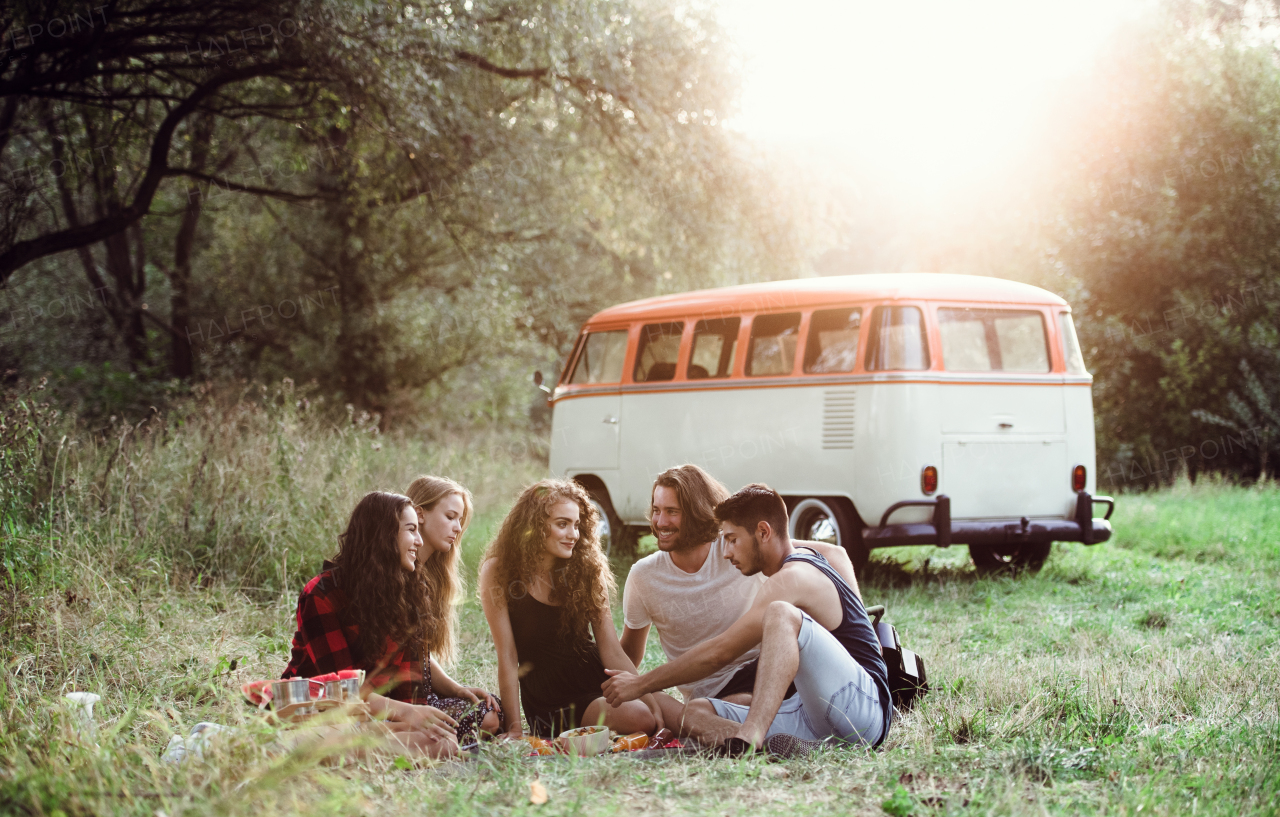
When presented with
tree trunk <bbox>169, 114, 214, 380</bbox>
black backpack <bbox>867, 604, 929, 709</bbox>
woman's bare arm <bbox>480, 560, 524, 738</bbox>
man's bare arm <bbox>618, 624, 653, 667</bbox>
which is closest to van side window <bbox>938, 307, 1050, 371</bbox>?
black backpack <bbox>867, 604, 929, 709</bbox>

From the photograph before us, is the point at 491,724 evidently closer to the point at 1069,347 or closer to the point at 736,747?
the point at 736,747

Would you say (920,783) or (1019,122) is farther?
(1019,122)

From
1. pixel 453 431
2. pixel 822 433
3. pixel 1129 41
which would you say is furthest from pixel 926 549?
pixel 1129 41

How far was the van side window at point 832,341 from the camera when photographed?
8.83 m

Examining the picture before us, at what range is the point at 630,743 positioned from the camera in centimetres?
465

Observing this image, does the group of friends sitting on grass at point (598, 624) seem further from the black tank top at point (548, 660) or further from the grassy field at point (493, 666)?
the grassy field at point (493, 666)

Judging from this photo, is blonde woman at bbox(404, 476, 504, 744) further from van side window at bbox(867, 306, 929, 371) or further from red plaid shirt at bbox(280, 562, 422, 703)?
van side window at bbox(867, 306, 929, 371)

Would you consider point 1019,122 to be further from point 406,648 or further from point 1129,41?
point 406,648

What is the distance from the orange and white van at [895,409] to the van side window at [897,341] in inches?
0.4

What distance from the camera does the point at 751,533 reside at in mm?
4609

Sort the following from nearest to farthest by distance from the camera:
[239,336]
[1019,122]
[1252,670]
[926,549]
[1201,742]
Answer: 1. [1201,742]
2. [1252,670]
3. [926,549]
4. [239,336]
5. [1019,122]

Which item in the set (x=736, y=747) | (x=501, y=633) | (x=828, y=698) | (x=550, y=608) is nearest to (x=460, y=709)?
(x=501, y=633)

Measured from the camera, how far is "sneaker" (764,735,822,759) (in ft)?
14.0

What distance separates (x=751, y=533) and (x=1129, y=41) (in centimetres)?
1792
